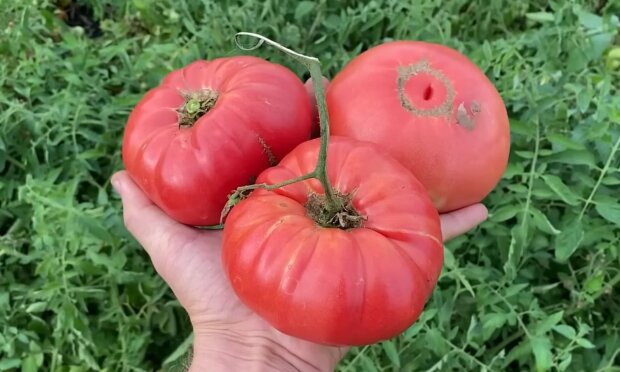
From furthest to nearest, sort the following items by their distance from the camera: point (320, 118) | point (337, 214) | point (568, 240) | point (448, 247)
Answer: point (448, 247), point (568, 240), point (337, 214), point (320, 118)

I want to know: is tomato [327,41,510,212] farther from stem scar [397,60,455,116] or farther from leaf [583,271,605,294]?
leaf [583,271,605,294]

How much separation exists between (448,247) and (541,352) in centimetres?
41

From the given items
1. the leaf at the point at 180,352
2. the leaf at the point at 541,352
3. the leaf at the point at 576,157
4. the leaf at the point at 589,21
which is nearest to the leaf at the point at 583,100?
the leaf at the point at 576,157

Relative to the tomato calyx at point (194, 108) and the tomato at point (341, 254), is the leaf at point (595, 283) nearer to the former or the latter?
the tomato at point (341, 254)

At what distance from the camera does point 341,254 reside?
1061 mm

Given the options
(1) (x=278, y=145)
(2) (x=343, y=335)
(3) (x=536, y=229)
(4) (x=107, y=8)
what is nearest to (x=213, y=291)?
(1) (x=278, y=145)

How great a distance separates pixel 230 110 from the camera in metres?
1.35

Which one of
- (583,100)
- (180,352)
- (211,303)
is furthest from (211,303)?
(583,100)

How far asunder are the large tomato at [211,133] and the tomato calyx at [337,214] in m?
0.28

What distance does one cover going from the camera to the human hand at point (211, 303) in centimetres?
152

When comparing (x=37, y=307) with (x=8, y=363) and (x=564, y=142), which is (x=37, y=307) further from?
(x=564, y=142)

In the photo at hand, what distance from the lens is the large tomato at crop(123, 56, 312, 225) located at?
135cm

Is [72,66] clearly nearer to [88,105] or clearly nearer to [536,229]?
[88,105]

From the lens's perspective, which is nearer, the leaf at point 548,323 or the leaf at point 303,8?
the leaf at point 548,323
